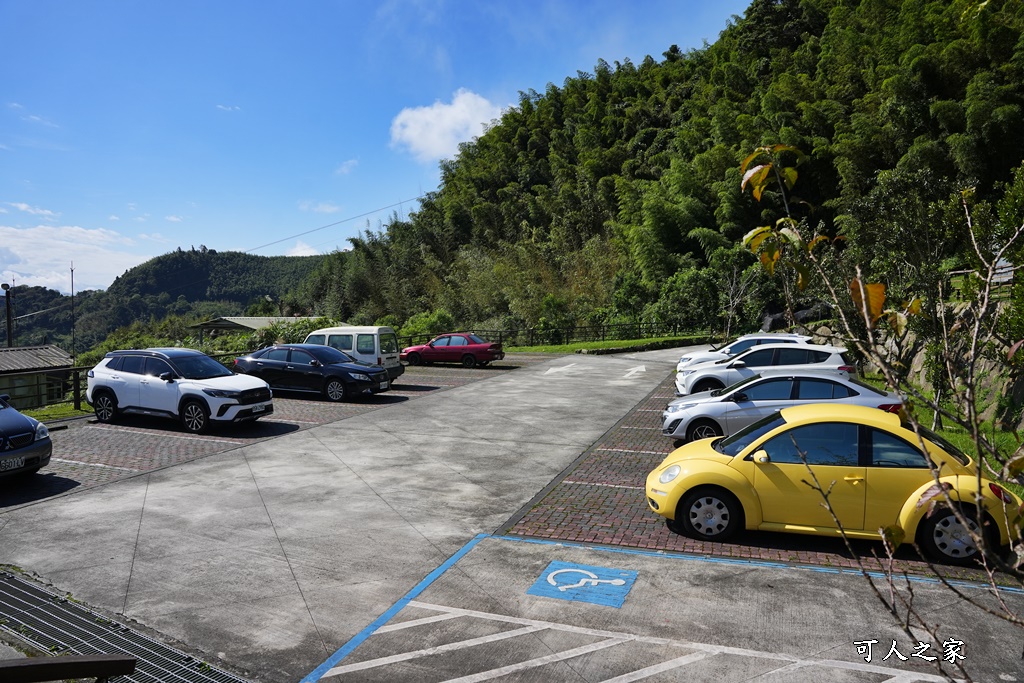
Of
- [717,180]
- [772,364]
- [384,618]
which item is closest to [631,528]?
[384,618]

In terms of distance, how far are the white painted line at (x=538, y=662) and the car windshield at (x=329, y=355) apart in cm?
1452

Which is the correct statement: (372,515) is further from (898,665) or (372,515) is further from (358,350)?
(358,350)

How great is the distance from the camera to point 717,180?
147 feet

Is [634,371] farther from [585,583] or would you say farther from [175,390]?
[585,583]

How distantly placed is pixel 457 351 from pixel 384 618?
20.8 m

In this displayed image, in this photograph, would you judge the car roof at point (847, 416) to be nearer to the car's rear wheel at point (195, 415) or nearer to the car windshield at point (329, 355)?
the car's rear wheel at point (195, 415)

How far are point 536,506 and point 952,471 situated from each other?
4.65 metres

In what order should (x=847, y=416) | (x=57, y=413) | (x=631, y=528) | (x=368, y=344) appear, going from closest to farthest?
(x=847, y=416)
(x=631, y=528)
(x=57, y=413)
(x=368, y=344)

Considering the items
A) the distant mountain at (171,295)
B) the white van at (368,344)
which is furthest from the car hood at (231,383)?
the distant mountain at (171,295)

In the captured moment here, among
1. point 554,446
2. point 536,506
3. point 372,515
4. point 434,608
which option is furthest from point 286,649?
point 554,446

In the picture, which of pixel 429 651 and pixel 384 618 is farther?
pixel 384 618

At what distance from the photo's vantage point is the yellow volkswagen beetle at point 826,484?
691cm

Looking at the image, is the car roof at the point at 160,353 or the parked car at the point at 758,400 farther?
the car roof at the point at 160,353

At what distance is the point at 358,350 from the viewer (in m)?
20.9
